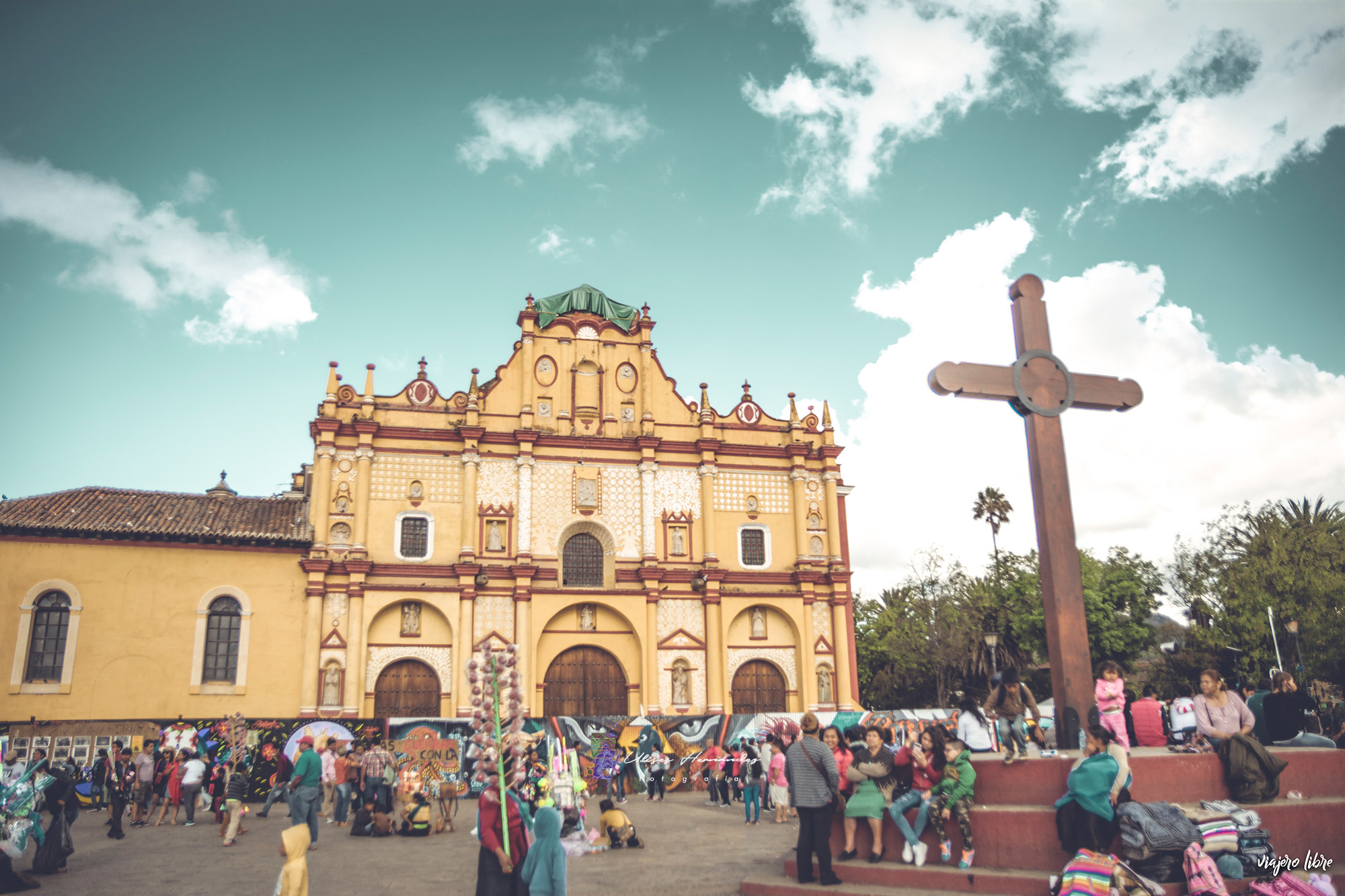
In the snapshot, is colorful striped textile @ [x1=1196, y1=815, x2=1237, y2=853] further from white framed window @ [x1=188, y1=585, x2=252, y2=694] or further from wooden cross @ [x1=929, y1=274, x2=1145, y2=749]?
white framed window @ [x1=188, y1=585, x2=252, y2=694]

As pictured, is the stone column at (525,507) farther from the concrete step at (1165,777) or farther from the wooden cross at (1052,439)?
the concrete step at (1165,777)

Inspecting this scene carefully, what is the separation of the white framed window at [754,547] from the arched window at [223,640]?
1559 centimetres

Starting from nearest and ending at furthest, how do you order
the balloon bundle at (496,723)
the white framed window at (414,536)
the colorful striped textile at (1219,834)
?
the balloon bundle at (496,723) → the colorful striped textile at (1219,834) → the white framed window at (414,536)

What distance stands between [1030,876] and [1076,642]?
243 cm

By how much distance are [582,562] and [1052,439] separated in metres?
20.7

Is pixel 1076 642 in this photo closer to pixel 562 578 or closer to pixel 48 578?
pixel 562 578

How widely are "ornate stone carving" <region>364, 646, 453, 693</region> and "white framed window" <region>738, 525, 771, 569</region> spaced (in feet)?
32.6

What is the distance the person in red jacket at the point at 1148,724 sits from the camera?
10.5 metres

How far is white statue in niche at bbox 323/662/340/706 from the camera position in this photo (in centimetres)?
2580

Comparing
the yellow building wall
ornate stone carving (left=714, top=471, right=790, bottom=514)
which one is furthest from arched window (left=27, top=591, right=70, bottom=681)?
ornate stone carving (left=714, top=471, right=790, bottom=514)

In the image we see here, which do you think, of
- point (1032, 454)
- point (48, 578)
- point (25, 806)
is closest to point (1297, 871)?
point (1032, 454)

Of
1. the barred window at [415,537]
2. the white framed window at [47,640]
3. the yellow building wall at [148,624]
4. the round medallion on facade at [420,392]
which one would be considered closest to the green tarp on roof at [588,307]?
the round medallion on facade at [420,392]

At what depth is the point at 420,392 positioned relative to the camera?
96.5 ft

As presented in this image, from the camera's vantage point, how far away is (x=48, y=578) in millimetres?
24969
